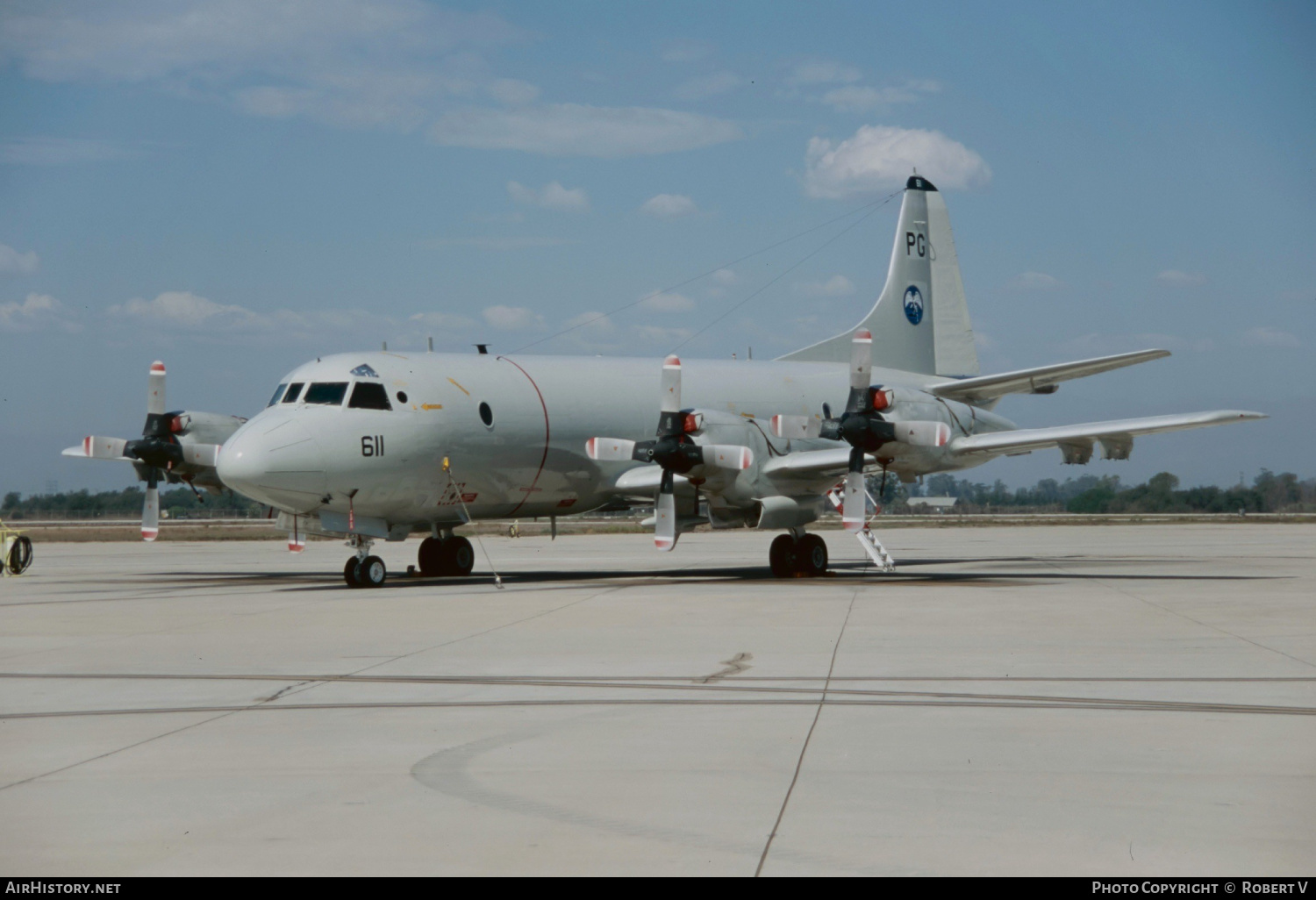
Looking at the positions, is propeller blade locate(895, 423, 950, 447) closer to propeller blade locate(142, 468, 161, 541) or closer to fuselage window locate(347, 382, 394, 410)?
fuselage window locate(347, 382, 394, 410)

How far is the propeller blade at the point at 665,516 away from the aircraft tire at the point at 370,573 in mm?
5086

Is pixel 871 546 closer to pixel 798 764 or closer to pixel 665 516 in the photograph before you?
pixel 665 516

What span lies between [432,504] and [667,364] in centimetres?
518

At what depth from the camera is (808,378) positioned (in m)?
30.2

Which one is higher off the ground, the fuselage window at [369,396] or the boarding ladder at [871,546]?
the fuselage window at [369,396]

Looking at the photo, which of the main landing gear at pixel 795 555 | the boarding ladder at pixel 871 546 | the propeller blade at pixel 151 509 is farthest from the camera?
the boarding ladder at pixel 871 546

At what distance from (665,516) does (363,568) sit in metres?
5.63

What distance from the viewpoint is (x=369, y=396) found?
23266 millimetres

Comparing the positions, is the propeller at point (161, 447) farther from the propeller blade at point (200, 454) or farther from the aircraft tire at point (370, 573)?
the aircraft tire at point (370, 573)

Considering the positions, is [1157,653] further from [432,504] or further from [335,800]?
[432,504]

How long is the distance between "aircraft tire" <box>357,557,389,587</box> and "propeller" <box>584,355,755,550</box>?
4.55m

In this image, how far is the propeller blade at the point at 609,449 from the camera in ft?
81.3

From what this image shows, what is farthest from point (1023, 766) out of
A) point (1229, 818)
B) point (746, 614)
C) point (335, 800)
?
point (746, 614)

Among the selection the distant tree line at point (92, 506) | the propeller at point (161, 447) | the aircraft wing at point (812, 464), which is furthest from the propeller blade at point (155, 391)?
the distant tree line at point (92, 506)
